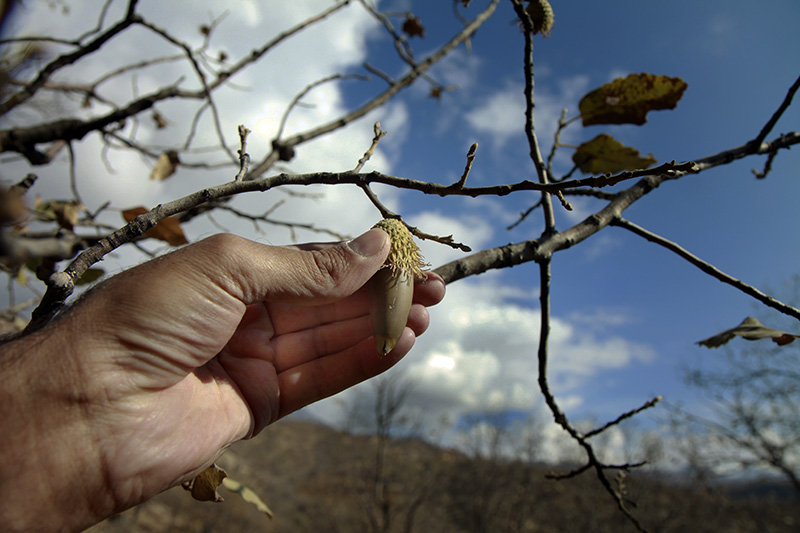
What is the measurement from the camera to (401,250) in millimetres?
1164

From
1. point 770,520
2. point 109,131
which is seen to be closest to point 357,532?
point 770,520

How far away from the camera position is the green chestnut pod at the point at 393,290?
43.4 inches

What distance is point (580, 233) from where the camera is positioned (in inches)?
50.9

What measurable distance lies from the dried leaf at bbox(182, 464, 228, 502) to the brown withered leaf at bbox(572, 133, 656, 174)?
1.30 metres

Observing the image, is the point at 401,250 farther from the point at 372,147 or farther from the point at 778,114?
the point at 778,114

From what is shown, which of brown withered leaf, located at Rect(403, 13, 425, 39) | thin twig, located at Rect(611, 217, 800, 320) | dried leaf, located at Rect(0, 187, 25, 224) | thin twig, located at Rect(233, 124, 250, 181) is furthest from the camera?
brown withered leaf, located at Rect(403, 13, 425, 39)

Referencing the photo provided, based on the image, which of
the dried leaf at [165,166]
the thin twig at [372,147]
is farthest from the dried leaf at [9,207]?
the dried leaf at [165,166]

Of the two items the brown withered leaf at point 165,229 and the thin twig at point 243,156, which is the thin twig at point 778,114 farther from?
the brown withered leaf at point 165,229

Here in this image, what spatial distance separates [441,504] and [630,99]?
2838cm

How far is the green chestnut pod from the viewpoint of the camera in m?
1.10

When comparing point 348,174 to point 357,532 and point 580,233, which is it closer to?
point 580,233

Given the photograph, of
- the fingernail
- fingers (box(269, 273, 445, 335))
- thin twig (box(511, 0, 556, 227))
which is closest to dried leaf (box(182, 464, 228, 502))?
fingers (box(269, 273, 445, 335))

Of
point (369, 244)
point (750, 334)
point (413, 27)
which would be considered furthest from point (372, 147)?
point (413, 27)

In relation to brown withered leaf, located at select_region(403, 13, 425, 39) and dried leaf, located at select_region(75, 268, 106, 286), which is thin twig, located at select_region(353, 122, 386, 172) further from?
brown withered leaf, located at select_region(403, 13, 425, 39)
